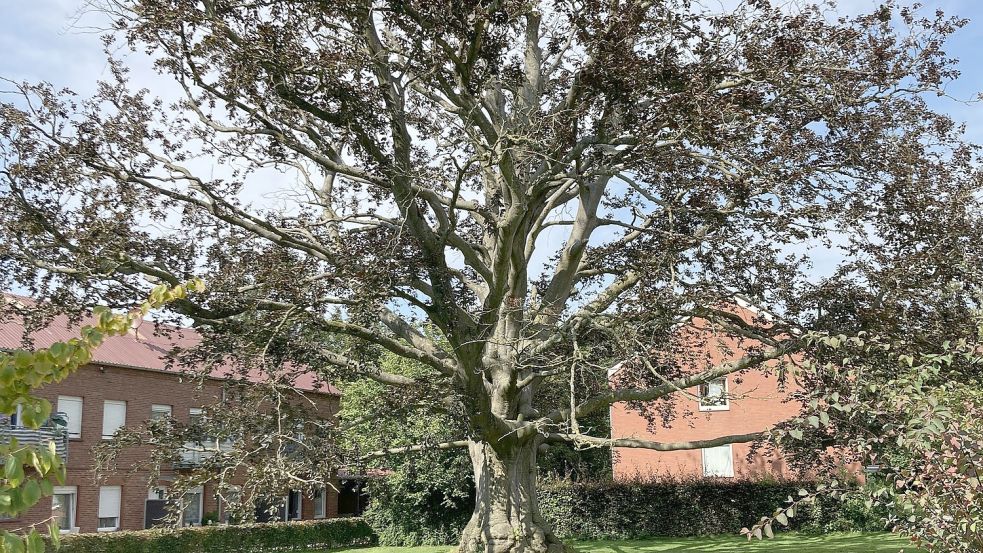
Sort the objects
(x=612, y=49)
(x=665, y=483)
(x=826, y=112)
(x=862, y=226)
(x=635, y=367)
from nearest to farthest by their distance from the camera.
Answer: (x=612, y=49)
(x=826, y=112)
(x=862, y=226)
(x=635, y=367)
(x=665, y=483)

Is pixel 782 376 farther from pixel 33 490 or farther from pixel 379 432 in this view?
pixel 379 432

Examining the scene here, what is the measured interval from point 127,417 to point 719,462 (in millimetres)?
21447

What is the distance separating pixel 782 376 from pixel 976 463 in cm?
143

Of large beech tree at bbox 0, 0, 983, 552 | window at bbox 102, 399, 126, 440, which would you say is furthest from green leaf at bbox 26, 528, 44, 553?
window at bbox 102, 399, 126, 440

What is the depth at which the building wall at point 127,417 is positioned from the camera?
26.1 metres

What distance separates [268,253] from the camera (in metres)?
12.5

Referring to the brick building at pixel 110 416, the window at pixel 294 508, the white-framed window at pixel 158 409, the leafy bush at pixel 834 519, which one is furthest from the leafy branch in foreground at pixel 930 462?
the window at pixel 294 508

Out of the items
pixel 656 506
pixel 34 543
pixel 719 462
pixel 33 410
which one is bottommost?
pixel 656 506

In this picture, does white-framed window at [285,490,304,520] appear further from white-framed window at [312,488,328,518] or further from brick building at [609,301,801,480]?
brick building at [609,301,801,480]

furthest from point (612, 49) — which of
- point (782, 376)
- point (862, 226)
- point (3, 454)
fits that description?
point (3, 454)

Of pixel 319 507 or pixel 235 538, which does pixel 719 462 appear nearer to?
pixel 235 538

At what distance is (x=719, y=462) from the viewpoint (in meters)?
28.4

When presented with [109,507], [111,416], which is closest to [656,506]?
[109,507]

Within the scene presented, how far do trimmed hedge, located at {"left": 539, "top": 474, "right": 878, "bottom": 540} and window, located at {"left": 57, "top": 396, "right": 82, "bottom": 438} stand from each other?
15.9m
